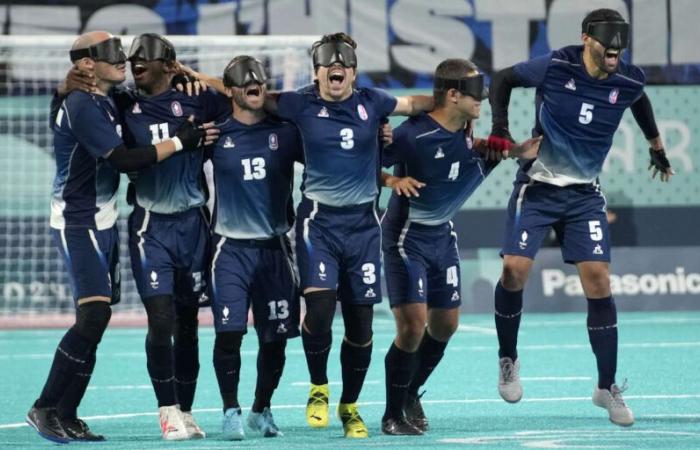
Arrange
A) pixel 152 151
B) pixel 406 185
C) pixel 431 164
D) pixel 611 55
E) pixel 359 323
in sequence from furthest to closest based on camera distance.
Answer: pixel 611 55
pixel 431 164
pixel 359 323
pixel 406 185
pixel 152 151

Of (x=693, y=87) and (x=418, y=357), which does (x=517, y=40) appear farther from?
(x=418, y=357)

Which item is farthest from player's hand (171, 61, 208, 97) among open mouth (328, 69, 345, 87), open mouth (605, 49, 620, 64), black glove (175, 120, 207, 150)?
open mouth (605, 49, 620, 64)

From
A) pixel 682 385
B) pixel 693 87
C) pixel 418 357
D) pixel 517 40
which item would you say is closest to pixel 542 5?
pixel 517 40

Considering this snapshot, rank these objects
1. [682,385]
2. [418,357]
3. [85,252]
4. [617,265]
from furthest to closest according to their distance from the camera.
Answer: [617,265] → [682,385] → [418,357] → [85,252]

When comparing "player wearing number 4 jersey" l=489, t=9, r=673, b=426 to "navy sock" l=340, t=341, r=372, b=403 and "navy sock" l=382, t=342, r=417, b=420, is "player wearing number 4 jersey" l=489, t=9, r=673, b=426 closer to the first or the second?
"navy sock" l=382, t=342, r=417, b=420

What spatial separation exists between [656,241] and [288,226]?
10.6 m

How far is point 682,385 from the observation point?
11344 millimetres

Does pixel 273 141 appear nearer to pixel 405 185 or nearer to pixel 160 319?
pixel 405 185

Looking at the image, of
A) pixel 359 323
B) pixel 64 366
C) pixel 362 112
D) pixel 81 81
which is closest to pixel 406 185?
pixel 362 112

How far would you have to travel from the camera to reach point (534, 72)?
9727mm

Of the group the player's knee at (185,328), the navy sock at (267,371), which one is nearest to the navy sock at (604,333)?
the navy sock at (267,371)

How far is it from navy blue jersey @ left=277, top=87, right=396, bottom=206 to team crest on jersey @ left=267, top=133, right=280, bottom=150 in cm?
12

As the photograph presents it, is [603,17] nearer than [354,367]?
No

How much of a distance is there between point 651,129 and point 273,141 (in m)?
2.48
